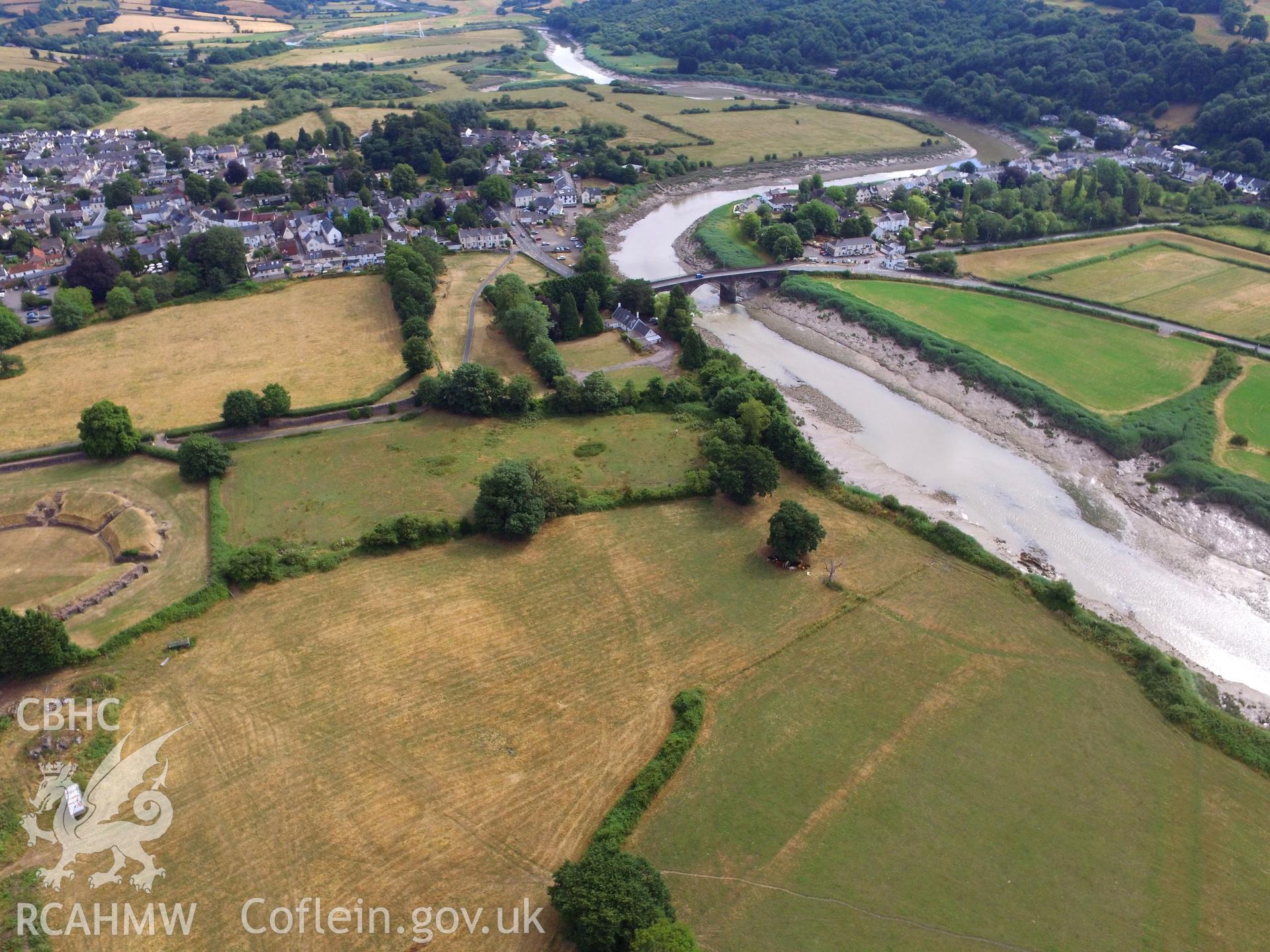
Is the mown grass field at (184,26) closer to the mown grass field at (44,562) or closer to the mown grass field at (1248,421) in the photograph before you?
the mown grass field at (44,562)

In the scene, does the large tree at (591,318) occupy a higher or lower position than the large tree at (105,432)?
higher

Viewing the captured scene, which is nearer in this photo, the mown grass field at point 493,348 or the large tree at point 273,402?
the large tree at point 273,402

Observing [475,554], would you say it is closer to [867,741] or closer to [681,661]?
[681,661]

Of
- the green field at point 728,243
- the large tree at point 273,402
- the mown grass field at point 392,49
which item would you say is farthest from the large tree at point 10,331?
the mown grass field at point 392,49

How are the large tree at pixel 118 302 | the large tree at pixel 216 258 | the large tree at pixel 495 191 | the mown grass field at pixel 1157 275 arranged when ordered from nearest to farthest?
the large tree at pixel 118 302 → the mown grass field at pixel 1157 275 → the large tree at pixel 216 258 → the large tree at pixel 495 191

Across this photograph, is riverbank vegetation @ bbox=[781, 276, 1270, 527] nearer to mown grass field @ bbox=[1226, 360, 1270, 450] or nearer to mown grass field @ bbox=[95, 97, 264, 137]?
mown grass field @ bbox=[1226, 360, 1270, 450]

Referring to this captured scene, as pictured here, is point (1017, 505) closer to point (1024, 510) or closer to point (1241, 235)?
point (1024, 510)

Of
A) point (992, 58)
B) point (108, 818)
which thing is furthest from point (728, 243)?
point (992, 58)
